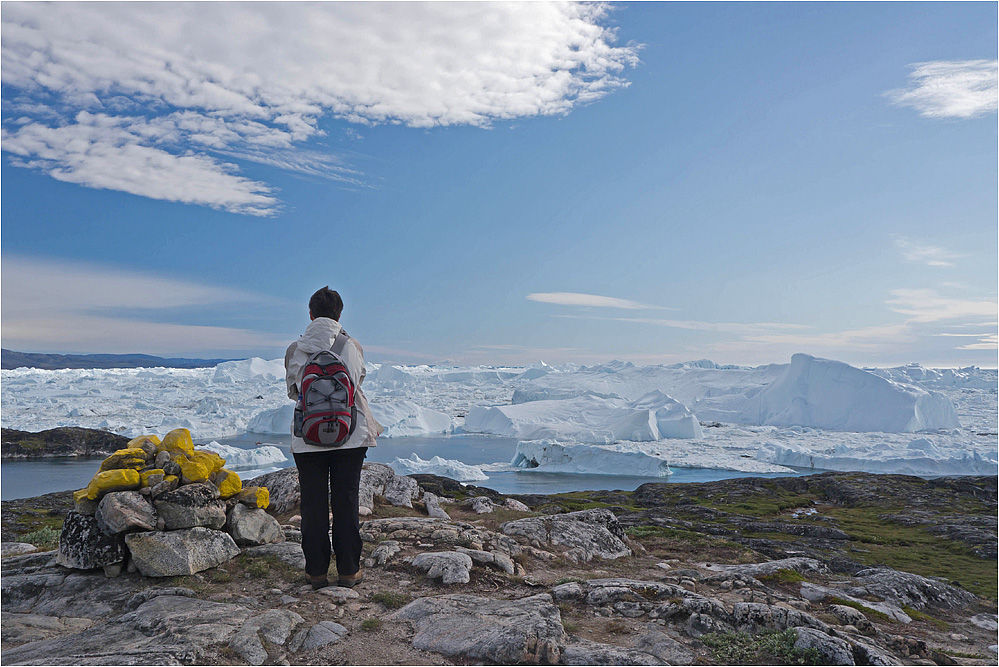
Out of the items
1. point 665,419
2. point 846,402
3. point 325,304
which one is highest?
point 325,304

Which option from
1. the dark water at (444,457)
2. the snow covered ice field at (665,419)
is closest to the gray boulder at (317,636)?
the dark water at (444,457)

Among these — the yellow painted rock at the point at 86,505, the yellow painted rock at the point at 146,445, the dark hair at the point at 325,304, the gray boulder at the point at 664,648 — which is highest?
the dark hair at the point at 325,304

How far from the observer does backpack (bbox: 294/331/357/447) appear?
12.9 feet

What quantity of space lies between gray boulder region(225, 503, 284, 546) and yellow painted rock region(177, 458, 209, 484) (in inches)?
17.4

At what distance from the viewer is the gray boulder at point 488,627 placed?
3469mm

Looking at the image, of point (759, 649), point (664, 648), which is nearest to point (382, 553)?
point (664, 648)

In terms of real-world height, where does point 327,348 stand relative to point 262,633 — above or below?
above

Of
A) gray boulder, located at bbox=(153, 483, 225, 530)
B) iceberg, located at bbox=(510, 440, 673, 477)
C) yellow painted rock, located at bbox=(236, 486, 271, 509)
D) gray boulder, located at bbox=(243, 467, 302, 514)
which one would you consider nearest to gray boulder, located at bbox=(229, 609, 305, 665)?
gray boulder, located at bbox=(153, 483, 225, 530)

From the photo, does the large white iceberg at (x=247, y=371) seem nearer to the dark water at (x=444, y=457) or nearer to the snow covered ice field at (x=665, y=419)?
the snow covered ice field at (x=665, y=419)

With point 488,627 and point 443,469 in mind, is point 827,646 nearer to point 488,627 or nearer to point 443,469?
point 488,627

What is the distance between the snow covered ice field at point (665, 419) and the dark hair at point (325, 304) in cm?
2690

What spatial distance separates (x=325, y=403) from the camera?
12.9 feet

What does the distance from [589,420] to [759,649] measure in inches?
1946

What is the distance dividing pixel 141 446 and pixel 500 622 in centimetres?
394
